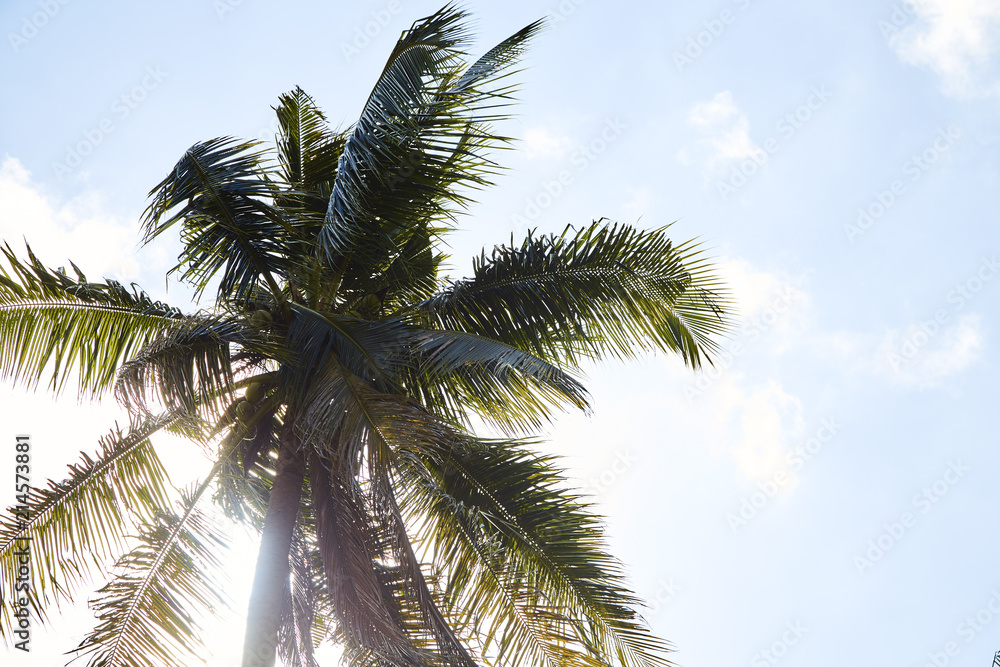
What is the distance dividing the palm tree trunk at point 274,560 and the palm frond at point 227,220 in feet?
4.70

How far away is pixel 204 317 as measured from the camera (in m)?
6.65

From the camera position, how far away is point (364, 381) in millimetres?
6684

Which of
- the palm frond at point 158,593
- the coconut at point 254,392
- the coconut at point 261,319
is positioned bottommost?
the palm frond at point 158,593

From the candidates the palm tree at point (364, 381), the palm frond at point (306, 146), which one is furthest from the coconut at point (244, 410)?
the palm frond at point (306, 146)

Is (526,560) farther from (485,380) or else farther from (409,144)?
(409,144)

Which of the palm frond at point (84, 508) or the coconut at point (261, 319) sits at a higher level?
the coconut at point (261, 319)

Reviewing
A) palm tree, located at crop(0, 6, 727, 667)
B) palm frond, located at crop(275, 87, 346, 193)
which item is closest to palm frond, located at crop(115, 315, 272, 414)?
palm tree, located at crop(0, 6, 727, 667)

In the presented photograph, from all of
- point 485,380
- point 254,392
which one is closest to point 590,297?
point 485,380

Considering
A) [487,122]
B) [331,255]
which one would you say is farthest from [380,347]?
[487,122]

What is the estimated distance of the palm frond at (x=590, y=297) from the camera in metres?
7.44

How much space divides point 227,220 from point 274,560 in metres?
2.87

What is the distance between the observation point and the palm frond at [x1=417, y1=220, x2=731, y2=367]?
7438 mm

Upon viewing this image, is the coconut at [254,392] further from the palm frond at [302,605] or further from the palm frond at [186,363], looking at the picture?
the palm frond at [302,605]

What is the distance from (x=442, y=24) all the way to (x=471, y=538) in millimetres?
4588
